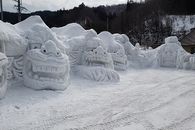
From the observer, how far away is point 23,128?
3422 millimetres

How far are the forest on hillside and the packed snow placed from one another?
17761mm

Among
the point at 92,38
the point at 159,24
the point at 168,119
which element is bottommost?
the point at 168,119

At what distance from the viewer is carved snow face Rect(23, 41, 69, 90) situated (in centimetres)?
527

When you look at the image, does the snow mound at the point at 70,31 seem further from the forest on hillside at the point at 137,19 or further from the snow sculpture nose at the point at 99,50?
the forest on hillside at the point at 137,19

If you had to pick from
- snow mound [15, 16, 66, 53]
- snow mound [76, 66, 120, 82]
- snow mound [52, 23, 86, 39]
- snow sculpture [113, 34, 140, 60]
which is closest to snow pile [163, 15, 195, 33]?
snow sculpture [113, 34, 140, 60]

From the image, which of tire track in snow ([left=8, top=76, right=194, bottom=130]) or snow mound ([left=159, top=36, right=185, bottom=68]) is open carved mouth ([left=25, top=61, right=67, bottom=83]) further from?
snow mound ([left=159, top=36, right=185, bottom=68])

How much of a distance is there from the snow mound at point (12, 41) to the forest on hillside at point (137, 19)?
64.3 ft

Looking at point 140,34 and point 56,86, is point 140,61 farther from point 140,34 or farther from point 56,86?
point 140,34

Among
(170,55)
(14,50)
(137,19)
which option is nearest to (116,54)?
(170,55)

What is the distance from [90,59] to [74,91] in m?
1.87

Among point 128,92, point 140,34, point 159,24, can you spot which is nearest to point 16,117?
point 128,92

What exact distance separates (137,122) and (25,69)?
277cm

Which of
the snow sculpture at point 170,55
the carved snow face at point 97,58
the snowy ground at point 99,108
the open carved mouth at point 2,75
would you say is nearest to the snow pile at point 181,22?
the snow sculpture at point 170,55

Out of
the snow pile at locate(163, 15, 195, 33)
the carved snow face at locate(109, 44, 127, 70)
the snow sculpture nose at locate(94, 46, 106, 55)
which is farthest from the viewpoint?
the snow pile at locate(163, 15, 195, 33)
